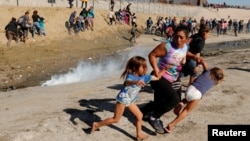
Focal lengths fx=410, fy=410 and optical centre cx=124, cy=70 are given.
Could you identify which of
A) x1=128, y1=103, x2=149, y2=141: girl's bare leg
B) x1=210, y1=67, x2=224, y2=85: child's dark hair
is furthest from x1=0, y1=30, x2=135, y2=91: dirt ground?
x1=210, y1=67, x2=224, y2=85: child's dark hair

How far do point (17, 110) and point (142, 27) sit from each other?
30955 millimetres

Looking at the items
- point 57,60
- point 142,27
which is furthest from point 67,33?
point 142,27

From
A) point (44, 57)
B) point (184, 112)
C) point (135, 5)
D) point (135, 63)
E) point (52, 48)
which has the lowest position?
point (44, 57)

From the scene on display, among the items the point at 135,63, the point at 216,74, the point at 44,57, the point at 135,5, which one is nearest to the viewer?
the point at 135,63

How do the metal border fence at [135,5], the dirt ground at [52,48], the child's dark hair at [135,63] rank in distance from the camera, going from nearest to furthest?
the child's dark hair at [135,63] → the dirt ground at [52,48] → the metal border fence at [135,5]

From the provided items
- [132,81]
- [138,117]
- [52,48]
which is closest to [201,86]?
[138,117]

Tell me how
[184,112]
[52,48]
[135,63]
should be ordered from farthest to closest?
1. [52,48]
2. [184,112]
3. [135,63]

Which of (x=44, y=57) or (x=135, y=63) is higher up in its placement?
(x=135, y=63)

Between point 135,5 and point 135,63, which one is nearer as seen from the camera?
point 135,63

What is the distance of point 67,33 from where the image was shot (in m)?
27.2

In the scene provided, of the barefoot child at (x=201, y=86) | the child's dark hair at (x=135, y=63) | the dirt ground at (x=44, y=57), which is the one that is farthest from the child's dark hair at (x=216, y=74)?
the dirt ground at (x=44, y=57)

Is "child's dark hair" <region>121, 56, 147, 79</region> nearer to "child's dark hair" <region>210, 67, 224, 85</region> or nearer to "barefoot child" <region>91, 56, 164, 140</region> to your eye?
"barefoot child" <region>91, 56, 164, 140</region>

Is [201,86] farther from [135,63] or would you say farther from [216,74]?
[135,63]

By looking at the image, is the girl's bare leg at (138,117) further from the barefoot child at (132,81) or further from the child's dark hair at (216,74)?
the child's dark hair at (216,74)
